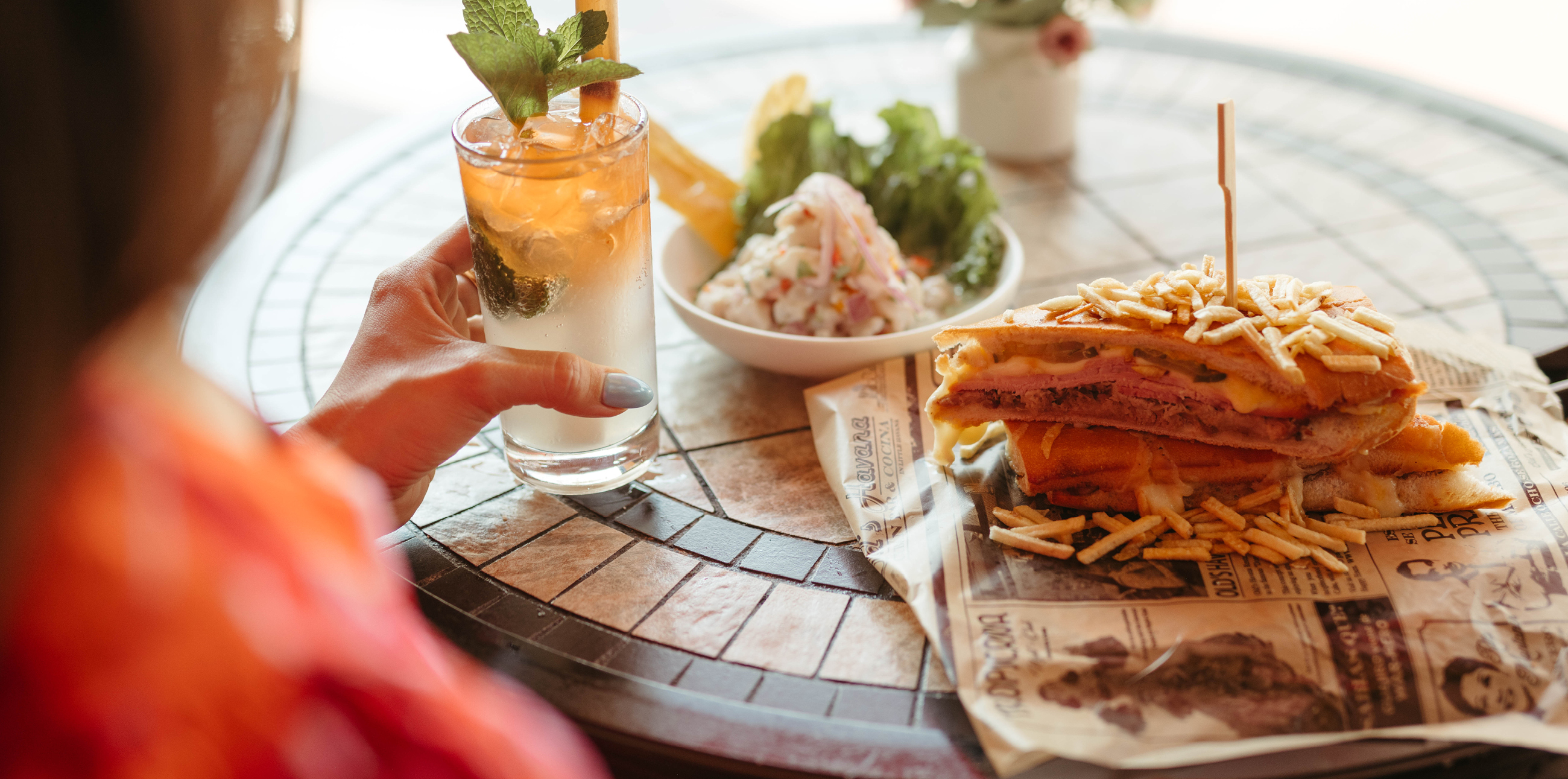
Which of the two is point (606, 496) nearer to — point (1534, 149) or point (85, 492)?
point (85, 492)

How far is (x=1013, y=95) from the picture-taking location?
2.55m

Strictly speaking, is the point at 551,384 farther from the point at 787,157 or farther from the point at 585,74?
the point at 787,157

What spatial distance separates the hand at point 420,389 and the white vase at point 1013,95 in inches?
60.8

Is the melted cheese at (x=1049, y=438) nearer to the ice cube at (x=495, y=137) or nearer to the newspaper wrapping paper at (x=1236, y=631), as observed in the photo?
the newspaper wrapping paper at (x=1236, y=631)

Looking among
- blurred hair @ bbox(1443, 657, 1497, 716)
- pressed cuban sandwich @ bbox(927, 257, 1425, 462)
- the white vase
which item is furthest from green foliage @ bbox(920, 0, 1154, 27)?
blurred hair @ bbox(1443, 657, 1497, 716)

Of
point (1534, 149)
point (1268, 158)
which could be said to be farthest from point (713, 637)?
point (1534, 149)

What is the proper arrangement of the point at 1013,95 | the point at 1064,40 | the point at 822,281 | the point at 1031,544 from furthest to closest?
1. the point at 1013,95
2. the point at 1064,40
3. the point at 822,281
4. the point at 1031,544

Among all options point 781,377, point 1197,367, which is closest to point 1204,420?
point 1197,367

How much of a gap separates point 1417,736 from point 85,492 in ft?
4.00

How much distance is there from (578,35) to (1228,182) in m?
0.88

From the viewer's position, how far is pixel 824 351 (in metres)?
1.73

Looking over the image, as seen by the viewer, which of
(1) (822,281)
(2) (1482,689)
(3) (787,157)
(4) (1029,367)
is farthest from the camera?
(3) (787,157)

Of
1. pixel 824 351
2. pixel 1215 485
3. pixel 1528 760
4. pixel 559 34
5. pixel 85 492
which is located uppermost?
pixel 559 34

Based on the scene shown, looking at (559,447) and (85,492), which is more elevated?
(85,492)
